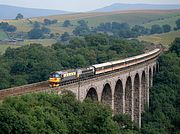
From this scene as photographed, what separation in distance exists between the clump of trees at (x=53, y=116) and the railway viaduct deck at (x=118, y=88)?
4.01 metres

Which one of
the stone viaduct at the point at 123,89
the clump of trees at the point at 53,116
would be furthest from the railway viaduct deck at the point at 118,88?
the clump of trees at the point at 53,116

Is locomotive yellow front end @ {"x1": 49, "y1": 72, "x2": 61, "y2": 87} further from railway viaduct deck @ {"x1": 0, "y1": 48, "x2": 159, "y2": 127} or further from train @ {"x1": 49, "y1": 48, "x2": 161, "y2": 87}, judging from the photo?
railway viaduct deck @ {"x1": 0, "y1": 48, "x2": 159, "y2": 127}

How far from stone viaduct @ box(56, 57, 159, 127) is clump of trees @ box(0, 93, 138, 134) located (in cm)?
486

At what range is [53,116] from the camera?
134 ft

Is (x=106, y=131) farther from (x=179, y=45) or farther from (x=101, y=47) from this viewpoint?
(x=101, y=47)

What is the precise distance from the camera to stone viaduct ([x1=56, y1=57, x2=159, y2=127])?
2195 inches

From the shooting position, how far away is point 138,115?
75.9 metres

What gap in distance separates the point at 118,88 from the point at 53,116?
27.4 m

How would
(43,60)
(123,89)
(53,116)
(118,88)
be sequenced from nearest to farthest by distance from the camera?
(53,116) < (123,89) < (118,88) < (43,60)

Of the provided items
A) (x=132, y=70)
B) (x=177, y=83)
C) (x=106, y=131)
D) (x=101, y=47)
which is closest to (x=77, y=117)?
(x=106, y=131)

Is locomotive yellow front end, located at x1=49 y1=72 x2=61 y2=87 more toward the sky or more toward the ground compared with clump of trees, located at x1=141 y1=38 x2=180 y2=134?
more toward the sky

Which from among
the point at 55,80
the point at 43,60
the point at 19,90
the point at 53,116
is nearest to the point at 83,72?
the point at 55,80

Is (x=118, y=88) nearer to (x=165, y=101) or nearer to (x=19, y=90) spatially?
(x=165, y=101)

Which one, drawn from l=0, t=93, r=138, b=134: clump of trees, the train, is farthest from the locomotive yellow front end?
l=0, t=93, r=138, b=134: clump of trees
